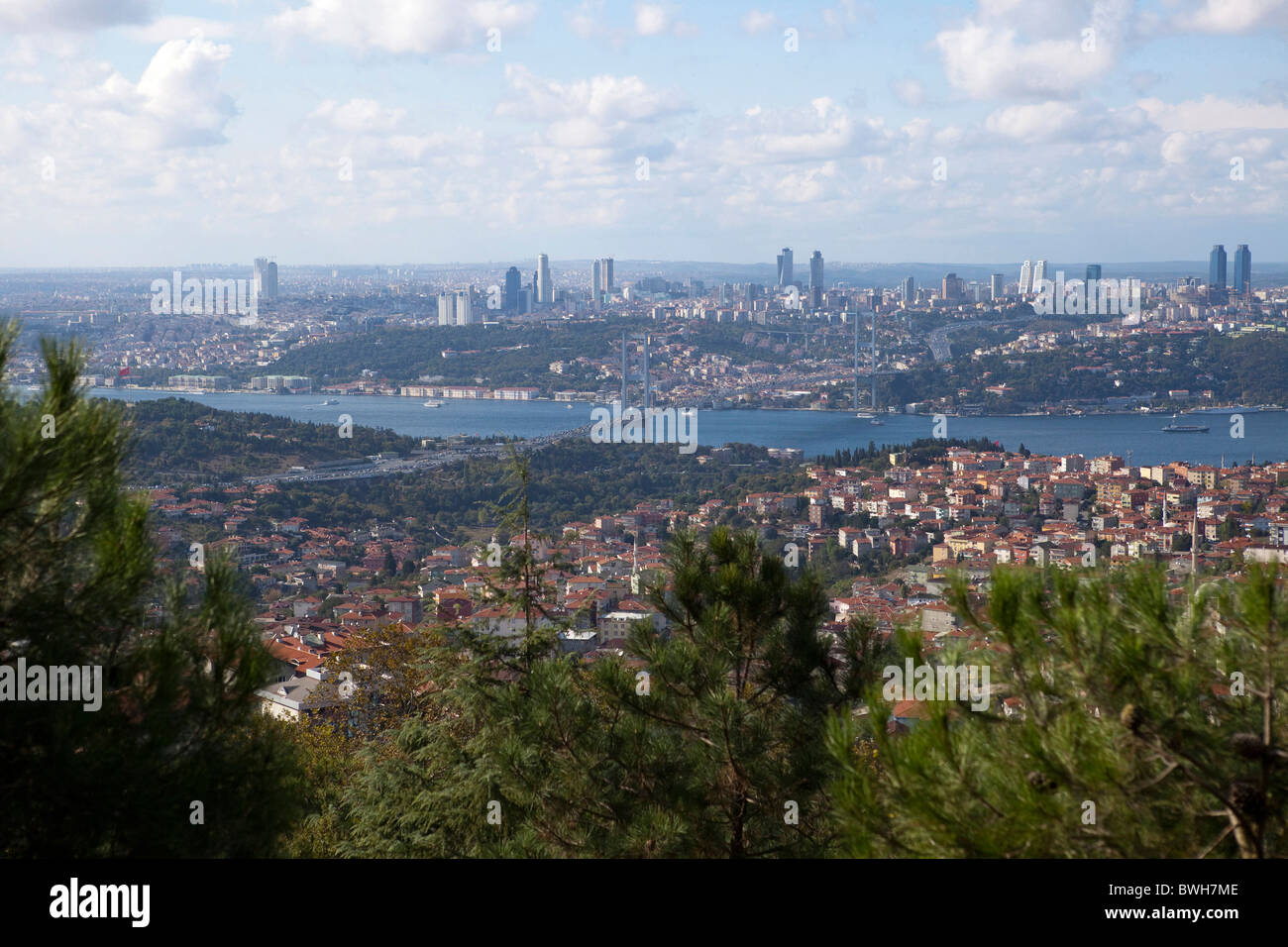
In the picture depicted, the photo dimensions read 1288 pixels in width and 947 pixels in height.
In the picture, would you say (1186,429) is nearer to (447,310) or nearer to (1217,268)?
(1217,268)

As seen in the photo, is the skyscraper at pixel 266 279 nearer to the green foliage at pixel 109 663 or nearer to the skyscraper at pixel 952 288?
the skyscraper at pixel 952 288

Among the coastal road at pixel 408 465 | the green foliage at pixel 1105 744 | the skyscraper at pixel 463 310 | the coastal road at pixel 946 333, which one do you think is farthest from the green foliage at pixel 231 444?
the coastal road at pixel 946 333

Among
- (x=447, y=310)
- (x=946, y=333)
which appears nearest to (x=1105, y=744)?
(x=946, y=333)


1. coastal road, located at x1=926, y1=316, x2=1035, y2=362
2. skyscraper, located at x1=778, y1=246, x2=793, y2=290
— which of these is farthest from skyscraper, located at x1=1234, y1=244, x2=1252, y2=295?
skyscraper, located at x1=778, y1=246, x2=793, y2=290

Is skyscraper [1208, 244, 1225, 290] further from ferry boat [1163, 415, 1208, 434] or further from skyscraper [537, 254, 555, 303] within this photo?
skyscraper [537, 254, 555, 303]
